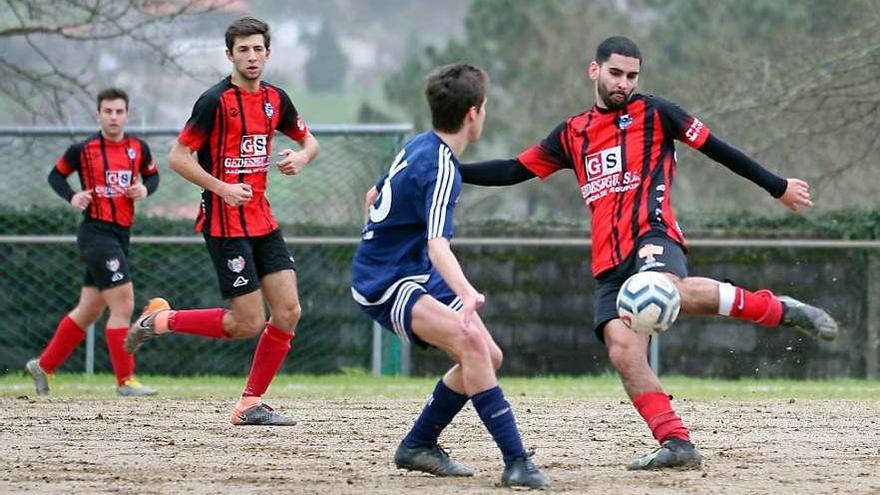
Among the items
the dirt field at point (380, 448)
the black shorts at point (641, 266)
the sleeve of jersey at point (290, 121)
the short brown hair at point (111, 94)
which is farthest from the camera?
the short brown hair at point (111, 94)

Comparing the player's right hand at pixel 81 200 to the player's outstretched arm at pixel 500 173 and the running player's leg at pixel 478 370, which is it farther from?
the running player's leg at pixel 478 370

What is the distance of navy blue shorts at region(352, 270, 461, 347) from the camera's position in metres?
6.95

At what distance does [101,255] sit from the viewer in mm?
12094

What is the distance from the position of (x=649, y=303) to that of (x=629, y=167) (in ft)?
2.81

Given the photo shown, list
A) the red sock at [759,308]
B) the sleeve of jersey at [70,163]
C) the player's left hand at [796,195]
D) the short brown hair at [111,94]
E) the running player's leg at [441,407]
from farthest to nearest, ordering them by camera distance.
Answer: the sleeve of jersey at [70,163] → the short brown hair at [111,94] → the player's left hand at [796,195] → the red sock at [759,308] → the running player's leg at [441,407]

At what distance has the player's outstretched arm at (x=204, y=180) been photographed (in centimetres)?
886

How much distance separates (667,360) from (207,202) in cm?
765

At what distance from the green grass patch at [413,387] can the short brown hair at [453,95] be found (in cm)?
544

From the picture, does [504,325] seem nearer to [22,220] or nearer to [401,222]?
[22,220]

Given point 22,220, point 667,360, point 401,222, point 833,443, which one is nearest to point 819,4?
point 667,360

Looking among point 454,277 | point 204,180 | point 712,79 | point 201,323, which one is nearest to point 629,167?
point 454,277

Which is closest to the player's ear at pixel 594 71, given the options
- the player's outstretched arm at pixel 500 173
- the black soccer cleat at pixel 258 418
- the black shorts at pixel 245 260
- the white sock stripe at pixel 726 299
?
the player's outstretched arm at pixel 500 173

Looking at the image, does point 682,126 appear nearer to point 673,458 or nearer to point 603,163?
point 603,163

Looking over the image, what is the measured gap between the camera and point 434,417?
728 cm
